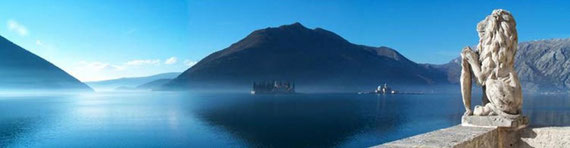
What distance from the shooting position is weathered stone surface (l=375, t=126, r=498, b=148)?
485 centimetres

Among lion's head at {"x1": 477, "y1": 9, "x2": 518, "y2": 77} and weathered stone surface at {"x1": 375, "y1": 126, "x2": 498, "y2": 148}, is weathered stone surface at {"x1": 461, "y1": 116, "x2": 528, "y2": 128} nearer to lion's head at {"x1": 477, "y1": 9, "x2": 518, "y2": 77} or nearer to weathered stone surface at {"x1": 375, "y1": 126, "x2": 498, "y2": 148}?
weathered stone surface at {"x1": 375, "y1": 126, "x2": 498, "y2": 148}

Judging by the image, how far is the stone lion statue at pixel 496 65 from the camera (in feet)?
23.2

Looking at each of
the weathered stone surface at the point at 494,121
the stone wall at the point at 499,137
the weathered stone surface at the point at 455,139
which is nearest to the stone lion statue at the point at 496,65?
the weathered stone surface at the point at 494,121

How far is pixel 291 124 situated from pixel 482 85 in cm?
6814

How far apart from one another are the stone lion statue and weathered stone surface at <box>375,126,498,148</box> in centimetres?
47

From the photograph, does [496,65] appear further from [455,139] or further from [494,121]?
[455,139]

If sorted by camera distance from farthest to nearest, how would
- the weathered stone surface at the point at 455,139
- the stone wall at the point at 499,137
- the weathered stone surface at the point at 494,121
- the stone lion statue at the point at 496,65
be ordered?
1. the stone lion statue at the point at 496,65
2. the weathered stone surface at the point at 494,121
3. the stone wall at the point at 499,137
4. the weathered stone surface at the point at 455,139

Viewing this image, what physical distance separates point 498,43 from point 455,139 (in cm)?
243

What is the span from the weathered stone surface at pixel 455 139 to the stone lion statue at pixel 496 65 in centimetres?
47

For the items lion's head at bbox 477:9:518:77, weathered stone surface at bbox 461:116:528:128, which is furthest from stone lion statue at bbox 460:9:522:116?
weathered stone surface at bbox 461:116:528:128

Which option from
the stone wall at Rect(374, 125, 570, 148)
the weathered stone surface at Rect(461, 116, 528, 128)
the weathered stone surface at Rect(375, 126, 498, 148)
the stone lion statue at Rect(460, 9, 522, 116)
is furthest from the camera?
the stone lion statue at Rect(460, 9, 522, 116)

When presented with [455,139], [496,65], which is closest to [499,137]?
[496,65]

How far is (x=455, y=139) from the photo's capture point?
544 centimetres

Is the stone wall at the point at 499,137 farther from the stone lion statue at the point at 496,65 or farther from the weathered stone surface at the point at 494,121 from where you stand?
the stone lion statue at the point at 496,65
